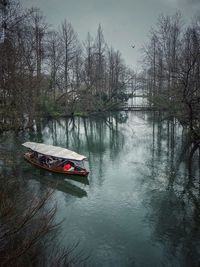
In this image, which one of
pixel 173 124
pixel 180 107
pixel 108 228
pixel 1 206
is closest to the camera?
pixel 1 206

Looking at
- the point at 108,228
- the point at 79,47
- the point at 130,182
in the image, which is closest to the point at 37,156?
the point at 130,182

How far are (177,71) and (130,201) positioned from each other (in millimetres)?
16587

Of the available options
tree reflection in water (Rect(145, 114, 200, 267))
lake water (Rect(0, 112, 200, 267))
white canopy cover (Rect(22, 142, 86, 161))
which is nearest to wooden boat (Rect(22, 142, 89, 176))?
white canopy cover (Rect(22, 142, 86, 161))

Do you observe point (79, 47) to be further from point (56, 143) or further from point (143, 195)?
point (143, 195)

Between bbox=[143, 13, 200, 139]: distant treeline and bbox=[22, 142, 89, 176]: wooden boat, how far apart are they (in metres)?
12.2

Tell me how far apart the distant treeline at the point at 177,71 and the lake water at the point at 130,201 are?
368 cm

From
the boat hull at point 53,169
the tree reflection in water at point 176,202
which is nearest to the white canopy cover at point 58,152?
the boat hull at point 53,169

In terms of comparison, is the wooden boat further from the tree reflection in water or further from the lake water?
the tree reflection in water

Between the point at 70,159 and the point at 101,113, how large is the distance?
43.1 metres

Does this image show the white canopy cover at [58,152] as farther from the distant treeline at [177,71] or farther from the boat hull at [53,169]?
the distant treeline at [177,71]

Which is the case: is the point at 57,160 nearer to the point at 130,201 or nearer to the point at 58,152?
the point at 58,152

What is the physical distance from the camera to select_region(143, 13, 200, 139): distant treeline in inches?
1120

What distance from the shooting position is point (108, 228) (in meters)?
14.0

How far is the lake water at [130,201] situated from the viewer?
40.0 ft
